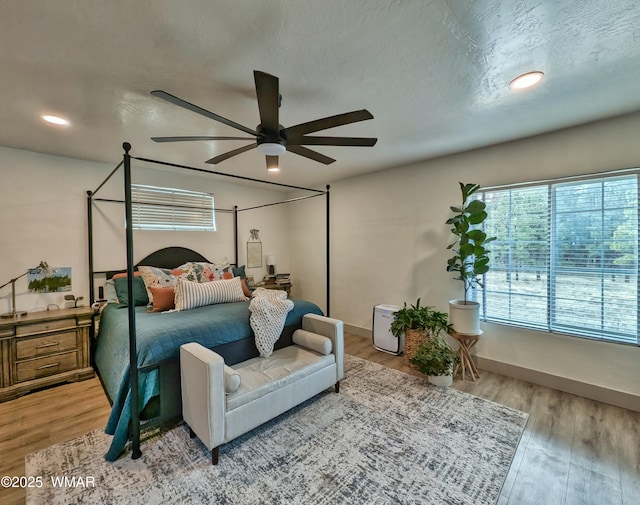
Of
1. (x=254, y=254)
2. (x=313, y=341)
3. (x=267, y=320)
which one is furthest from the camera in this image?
(x=254, y=254)

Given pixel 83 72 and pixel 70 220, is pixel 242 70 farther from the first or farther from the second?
pixel 70 220

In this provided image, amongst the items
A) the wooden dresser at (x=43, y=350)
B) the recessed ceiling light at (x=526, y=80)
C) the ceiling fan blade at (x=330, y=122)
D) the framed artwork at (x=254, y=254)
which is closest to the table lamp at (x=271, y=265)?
the framed artwork at (x=254, y=254)

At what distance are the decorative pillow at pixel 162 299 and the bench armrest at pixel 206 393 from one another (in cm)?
115

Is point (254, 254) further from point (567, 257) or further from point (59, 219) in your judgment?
point (567, 257)

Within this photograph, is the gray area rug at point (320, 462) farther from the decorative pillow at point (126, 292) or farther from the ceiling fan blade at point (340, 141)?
the ceiling fan blade at point (340, 141)

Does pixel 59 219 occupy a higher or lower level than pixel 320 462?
higher

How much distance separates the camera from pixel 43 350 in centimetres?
281

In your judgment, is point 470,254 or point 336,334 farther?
point 470,254

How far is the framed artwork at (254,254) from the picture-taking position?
503 centimetres

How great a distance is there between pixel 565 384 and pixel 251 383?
3014 mm

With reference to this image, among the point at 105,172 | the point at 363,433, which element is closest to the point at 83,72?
the point at 105,172

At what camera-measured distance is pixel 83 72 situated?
170 centimetres

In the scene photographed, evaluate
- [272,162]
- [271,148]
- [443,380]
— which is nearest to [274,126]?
[271,148]

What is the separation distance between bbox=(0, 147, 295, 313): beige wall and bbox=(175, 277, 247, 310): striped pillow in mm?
1157
